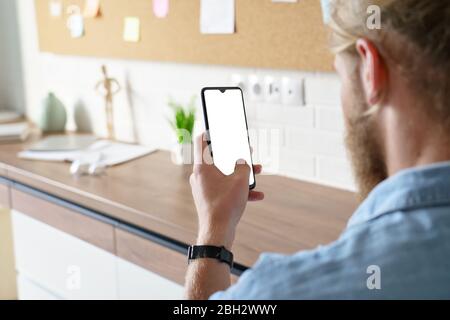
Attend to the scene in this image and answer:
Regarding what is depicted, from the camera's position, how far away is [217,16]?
1.89 m

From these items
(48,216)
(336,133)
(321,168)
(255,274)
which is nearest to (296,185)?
(321,168)

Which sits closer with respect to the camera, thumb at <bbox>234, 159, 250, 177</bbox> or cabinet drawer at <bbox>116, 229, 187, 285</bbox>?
thumb at <bbox>234, 159, 250, 177</bbox>

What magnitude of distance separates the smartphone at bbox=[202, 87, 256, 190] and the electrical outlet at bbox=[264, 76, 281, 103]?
551 mm

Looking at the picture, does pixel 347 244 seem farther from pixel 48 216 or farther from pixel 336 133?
pixel 48 216

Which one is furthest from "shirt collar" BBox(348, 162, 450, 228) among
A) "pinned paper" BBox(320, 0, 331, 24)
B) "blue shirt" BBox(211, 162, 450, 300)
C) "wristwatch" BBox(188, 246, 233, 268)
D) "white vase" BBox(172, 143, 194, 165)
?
"white vase" BBox(172, 143, 194, 165)

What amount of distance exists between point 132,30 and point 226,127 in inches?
45.7

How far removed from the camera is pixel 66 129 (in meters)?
2.64

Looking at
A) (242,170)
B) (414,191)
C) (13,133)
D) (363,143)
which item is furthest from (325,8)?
(13,133)

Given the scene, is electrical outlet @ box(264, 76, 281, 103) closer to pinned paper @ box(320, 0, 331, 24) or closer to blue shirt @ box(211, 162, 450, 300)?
pinned paper @ box(320, 0, 331, 24)

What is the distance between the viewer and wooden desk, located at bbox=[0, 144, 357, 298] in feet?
4.39

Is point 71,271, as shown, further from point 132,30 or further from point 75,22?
point 75,22

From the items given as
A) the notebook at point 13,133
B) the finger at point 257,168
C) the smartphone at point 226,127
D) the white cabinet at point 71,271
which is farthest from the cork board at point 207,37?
the white cabinet at point 71,271

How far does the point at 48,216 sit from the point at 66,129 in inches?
34.4

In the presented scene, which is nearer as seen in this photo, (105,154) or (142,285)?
(142,285)
